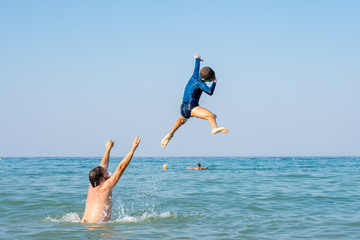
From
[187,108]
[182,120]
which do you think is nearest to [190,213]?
[182,120]

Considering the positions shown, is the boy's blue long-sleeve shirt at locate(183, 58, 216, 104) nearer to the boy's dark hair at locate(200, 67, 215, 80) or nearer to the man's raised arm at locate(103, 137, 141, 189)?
the boy's dark hair at locate(200, 67, 215, 80)

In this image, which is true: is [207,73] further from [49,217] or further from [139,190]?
[139,190]

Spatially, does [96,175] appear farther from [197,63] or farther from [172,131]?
[197,63]

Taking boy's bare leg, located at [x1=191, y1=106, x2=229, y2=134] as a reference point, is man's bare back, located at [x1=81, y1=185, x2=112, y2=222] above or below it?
below

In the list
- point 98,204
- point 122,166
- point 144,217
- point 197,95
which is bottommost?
point 144,217

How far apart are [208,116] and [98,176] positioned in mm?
2675

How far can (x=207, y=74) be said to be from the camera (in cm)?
840

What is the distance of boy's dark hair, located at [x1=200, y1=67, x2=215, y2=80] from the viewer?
27.6ft

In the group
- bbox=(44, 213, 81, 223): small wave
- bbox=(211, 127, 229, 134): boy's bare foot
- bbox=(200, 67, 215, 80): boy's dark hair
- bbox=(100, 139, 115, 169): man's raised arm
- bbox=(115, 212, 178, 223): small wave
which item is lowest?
bbox=(115, 212, 178, 223): small wave

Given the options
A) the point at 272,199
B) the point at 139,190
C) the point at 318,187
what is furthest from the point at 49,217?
the point at 318,187

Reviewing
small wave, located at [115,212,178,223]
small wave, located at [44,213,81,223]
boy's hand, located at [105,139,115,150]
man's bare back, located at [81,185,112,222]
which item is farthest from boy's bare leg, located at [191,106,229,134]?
small wave, located at [44,213,81,223]

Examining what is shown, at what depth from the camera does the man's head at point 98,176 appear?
886cm

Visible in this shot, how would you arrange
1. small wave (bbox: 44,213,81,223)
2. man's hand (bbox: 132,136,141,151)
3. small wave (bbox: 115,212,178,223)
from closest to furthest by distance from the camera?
1. man's hand (bbox: 132,136,141,151)
2. small wave (bbox: 44,213,81,223)
3. small wave (bbox: 115,212,178,223)

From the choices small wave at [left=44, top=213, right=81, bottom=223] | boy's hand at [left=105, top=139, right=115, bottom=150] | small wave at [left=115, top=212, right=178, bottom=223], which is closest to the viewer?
boy's hand at [left=105, top=139, right=115, bottom=150]
